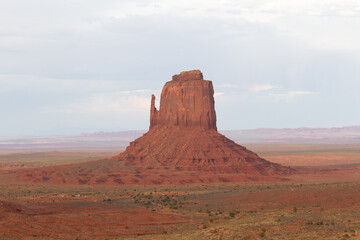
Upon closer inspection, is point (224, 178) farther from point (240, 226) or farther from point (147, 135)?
point (240, 226)

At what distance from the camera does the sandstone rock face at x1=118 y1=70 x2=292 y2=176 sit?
10412 cm

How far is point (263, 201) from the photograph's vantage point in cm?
6016

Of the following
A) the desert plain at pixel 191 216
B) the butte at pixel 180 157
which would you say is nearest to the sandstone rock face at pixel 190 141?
the butte at pixel 180 157

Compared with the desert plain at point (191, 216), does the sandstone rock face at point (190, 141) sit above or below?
above

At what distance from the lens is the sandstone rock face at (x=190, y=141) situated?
10412 cm

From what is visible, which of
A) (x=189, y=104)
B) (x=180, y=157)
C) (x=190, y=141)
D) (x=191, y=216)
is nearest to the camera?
(x=191, y=216)

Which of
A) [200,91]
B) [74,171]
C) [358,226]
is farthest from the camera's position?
[200,91]

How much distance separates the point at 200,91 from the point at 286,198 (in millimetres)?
54221

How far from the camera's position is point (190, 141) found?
10694 cm

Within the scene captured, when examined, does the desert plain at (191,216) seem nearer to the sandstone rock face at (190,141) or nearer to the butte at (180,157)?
the butte at (180,157)

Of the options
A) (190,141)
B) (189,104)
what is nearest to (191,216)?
(190,141)

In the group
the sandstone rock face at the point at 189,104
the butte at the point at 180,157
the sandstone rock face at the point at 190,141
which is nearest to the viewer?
the butte at the point at 180,157

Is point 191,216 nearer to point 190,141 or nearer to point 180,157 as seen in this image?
point 180,157

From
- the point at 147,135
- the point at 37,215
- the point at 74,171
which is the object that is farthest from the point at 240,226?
the point at 147,135
